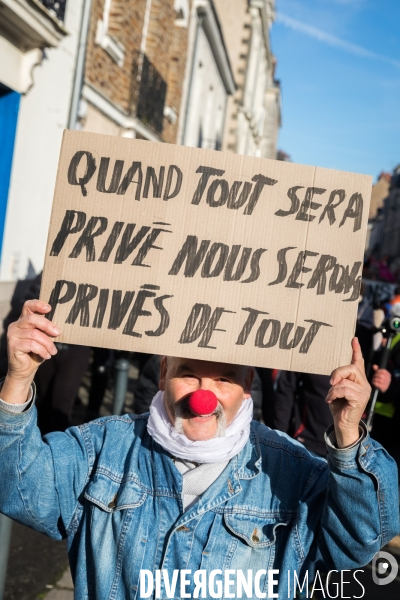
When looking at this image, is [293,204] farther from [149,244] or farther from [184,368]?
[184,368]

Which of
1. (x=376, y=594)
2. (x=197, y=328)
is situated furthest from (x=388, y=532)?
(x=376, y=594)

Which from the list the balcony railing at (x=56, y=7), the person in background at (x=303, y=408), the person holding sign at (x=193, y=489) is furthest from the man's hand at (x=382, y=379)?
the balcony railing at (x=56, y=7)

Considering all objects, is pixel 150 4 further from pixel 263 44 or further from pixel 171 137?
pixel 263 44

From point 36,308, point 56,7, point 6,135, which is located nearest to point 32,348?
point 36,308

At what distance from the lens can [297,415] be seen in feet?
15.2

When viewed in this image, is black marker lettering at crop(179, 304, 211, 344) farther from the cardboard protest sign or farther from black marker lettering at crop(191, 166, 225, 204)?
black marker lettering at crop(191, 166, 225, 204)

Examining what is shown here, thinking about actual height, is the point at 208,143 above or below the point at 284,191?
above

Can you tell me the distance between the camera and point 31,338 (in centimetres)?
184

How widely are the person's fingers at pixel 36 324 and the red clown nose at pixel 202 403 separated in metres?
0.43

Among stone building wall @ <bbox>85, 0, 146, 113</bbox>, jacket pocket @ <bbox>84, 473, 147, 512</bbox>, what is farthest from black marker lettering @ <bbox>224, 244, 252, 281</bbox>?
stone building wall @ <bbox>85, 0, 146, 113</bbox>

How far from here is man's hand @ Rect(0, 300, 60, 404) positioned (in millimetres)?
1824

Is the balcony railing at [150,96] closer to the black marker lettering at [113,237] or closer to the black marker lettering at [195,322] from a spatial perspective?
the black marker lettering at [113,237]

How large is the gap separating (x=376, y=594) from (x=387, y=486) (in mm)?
2451

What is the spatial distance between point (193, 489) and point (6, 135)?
5.72 metres
